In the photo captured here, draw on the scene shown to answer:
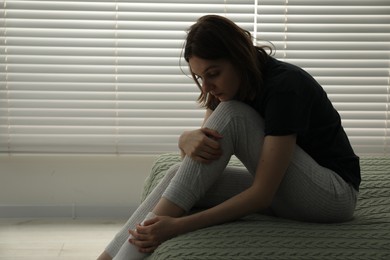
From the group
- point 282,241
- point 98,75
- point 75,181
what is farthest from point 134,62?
point 282,241

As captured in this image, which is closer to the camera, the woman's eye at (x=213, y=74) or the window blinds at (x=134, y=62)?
the woman's eye at (x=213, y=74)

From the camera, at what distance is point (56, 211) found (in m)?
3.19

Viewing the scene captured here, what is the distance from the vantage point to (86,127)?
3137 millimetres

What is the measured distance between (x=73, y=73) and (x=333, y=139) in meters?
1.58

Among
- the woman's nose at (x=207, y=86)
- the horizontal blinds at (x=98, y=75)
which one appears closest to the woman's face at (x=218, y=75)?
the woman's nose at (x=207, y=86)

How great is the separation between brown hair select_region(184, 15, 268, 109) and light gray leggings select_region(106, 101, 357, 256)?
0.22 ft

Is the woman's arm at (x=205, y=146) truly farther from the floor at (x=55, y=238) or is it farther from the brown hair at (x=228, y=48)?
the floor at (x=55, y=238)

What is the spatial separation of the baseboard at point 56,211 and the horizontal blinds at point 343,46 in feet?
3.66

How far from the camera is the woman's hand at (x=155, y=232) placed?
67.9 inches

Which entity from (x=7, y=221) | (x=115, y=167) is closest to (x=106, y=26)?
(x=115, y=167)

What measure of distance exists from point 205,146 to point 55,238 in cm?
136

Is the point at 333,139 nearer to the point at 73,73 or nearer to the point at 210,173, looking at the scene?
the point at 210,173

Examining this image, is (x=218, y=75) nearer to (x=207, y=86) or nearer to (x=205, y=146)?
(x=207, y=86)

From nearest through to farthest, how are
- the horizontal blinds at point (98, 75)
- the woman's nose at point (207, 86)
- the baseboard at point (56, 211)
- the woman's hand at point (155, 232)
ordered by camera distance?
the woman's hand at point (155, 232), the woman's nose at point (207, 86), the horizontal blinds at point (98, 75), the baseboard at point (56, 211)
